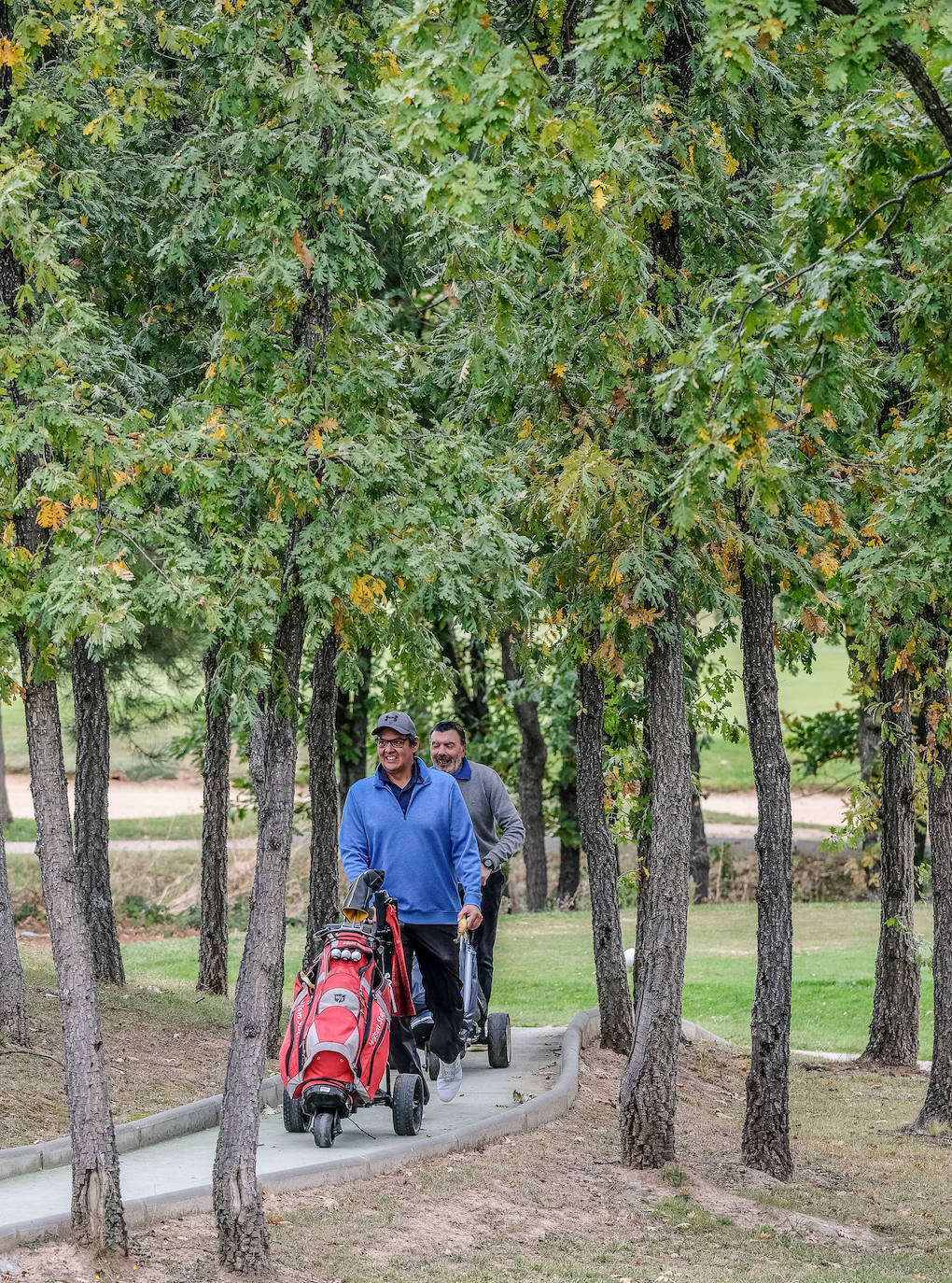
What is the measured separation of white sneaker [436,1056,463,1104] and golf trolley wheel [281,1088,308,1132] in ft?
3.78

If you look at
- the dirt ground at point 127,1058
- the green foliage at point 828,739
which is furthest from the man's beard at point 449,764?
the green foliage at point 828,739

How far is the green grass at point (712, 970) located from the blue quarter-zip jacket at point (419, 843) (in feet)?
20.6

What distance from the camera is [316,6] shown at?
19.5 feet

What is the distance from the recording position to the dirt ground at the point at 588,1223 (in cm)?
576

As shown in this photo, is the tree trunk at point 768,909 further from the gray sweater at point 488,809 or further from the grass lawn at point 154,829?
the grass lawn at point 154,829

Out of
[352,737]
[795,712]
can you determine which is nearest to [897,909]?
[352,737]

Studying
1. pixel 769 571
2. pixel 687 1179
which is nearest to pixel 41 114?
pixel 769 571

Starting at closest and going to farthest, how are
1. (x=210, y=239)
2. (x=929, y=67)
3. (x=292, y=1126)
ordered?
(x=929, y=67)
(x=292, y=1126)
(x=210, y=239)

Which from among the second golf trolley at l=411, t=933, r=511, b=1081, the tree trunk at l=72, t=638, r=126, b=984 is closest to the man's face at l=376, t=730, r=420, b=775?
the second golf trolley at l=411, t=933, r=511, b=1081

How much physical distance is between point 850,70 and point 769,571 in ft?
13.6

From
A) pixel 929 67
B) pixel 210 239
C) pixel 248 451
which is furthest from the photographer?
pixel 210 239

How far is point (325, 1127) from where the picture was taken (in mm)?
7055

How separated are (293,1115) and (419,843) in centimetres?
148

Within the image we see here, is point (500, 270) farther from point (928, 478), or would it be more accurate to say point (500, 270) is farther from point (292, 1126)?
point (292, 1126)
